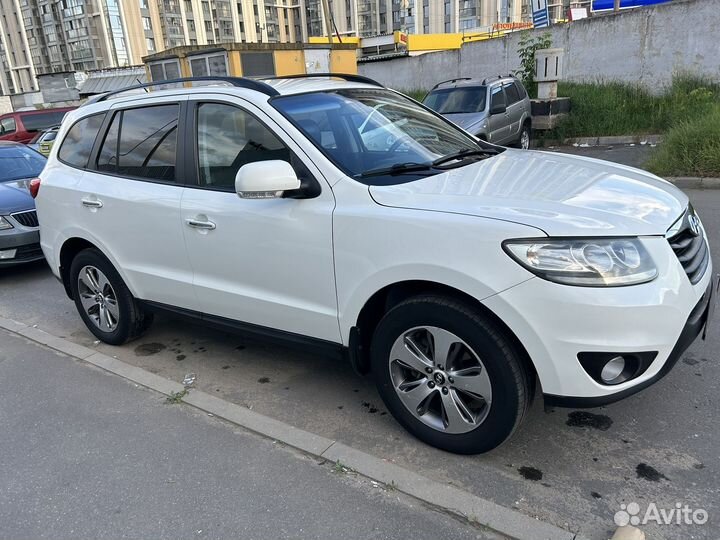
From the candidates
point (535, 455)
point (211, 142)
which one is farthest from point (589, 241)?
point (211, 142)

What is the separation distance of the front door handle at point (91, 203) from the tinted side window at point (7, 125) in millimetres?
17536

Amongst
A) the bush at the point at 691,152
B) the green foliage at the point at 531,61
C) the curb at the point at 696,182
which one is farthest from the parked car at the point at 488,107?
the curb at the point at 696,182

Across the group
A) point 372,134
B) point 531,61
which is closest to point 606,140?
point 531,61

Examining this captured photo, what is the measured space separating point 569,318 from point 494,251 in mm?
403

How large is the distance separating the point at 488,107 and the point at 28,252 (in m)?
8.24

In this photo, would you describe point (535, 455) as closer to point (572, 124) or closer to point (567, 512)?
point (567, 512)

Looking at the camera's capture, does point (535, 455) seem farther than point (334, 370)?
No

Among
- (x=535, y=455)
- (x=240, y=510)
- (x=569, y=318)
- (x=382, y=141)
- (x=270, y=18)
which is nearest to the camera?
(x=569, y=318)

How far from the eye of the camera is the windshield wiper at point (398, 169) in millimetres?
2952

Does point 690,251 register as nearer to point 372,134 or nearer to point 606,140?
point 372,134

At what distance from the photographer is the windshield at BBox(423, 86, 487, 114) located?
11117 millimetres

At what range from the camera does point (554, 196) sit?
8.43 feet

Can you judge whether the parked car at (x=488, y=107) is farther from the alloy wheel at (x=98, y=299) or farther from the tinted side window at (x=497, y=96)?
the alloy wheel at (x=98, y=299)

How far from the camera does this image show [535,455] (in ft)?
9.18
